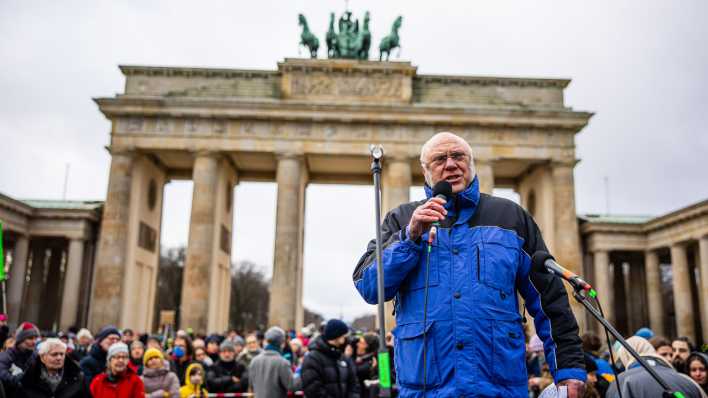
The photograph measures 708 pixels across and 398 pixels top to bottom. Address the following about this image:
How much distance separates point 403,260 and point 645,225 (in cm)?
4128

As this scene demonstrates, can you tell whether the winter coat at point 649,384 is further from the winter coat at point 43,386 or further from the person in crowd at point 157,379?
the person in crowd at point 157,379

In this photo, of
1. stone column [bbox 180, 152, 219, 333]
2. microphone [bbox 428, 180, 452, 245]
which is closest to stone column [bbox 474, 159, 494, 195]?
stone column [bbox 180, 152, 219, 333]

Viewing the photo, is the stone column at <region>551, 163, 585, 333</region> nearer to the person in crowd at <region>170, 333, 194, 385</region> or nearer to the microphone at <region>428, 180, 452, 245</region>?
the person in crowd at <region>170, 333, 194, 385</region>

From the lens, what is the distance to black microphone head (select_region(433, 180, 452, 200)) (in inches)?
129

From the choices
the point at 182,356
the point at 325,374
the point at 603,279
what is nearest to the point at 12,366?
the point at 182,356

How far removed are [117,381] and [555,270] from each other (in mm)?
A: 5920

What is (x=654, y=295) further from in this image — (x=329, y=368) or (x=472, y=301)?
(x=472, y=301)

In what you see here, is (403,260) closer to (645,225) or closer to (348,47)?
(348,47)

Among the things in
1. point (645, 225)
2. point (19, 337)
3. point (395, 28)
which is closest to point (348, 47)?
point (395, 28)

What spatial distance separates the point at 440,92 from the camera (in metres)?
36.2

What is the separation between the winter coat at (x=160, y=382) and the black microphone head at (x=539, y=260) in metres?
6.95

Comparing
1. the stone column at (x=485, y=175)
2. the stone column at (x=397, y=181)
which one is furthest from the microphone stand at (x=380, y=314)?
the stone column at (x=485, y=175)

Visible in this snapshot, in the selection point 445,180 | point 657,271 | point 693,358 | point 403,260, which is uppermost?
point 657,271

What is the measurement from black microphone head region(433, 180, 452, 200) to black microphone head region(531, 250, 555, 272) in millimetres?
594
